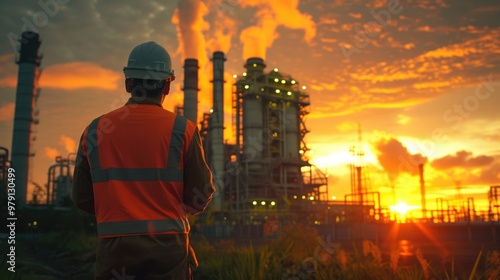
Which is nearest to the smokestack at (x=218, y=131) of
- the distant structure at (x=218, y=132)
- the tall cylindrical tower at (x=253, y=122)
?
the distant structure at (x=218, y=132)

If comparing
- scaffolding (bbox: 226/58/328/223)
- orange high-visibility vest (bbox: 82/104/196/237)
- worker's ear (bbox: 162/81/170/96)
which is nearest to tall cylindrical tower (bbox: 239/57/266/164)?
scaffolding (bbox: 226/58/328/223)

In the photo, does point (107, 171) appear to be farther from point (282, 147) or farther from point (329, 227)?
point (282, 147)

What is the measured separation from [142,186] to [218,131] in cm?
5703

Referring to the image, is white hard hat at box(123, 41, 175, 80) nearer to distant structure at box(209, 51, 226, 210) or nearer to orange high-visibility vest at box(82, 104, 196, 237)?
orange high-visibility vest at box(82, 104, 196, 237)

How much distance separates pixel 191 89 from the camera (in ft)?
191

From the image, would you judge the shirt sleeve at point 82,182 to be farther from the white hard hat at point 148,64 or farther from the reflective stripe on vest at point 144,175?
the white hard hat at point 148,64

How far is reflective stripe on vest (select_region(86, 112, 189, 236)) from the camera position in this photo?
238 centimetres

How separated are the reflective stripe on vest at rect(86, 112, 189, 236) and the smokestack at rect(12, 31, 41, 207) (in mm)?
54682

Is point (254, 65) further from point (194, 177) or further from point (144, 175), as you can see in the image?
point (144, 175)

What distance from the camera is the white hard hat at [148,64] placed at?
273 cm

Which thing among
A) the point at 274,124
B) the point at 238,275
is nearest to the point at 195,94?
the point at 274,124

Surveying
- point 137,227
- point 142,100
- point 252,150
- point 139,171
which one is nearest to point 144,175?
point 139,171

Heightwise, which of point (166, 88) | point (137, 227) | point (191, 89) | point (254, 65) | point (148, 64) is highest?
point (254, 65)

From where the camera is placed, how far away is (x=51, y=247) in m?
31.1
